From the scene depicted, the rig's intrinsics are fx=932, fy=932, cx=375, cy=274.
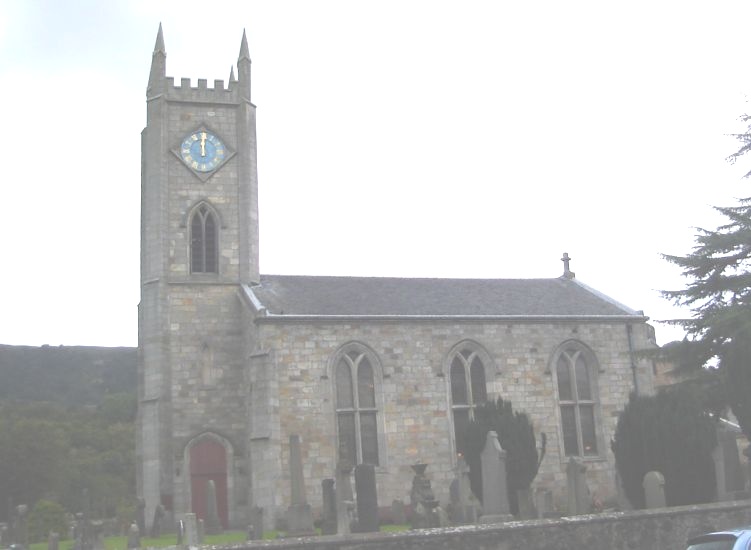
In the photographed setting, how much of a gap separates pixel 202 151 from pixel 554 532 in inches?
900

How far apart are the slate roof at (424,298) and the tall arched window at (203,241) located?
6.26 ft

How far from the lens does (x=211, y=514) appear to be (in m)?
27.8

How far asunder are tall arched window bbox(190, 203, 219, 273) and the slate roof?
6.26ft

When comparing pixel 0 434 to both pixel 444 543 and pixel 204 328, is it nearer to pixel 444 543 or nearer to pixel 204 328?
pixel 204 328

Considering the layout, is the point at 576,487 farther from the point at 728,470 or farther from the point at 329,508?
the point at 329,508

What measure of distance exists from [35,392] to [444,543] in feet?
302

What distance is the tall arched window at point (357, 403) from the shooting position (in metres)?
29.8

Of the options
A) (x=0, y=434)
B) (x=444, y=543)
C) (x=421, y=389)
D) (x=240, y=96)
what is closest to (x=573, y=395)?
(x=421, y=389)

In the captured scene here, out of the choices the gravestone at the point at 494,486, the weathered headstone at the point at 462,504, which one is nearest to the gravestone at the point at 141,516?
Result: the weathered headstone at the point at 462,504

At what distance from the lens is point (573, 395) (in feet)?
107

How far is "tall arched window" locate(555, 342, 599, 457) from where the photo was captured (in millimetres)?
32156

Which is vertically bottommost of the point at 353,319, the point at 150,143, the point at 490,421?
the point at 490,421

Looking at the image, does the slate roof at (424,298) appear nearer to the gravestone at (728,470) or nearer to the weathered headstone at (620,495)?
the weathered headstone at (620,495)

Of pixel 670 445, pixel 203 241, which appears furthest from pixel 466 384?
pixel 203 241
